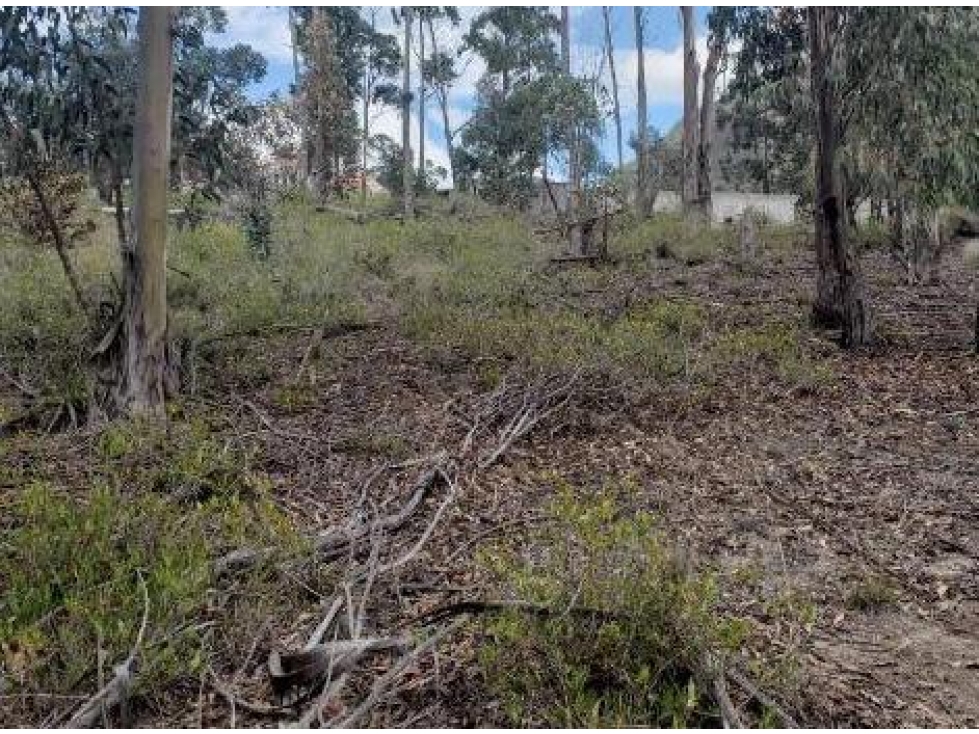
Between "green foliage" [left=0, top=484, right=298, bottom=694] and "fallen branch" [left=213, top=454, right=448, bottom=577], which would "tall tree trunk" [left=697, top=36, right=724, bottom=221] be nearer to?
"fallen branch" [left=213, top=454, right=448, bottom=577]

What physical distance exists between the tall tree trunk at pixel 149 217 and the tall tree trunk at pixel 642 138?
14615 millimetres

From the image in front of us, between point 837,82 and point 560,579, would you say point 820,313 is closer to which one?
point 837,82

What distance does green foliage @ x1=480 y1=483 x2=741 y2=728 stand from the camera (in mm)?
2637

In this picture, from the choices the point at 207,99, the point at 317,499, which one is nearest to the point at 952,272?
the point at 207,99

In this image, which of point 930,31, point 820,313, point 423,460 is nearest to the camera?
point 423,460

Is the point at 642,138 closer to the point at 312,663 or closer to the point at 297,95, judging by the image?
the point at 297,95

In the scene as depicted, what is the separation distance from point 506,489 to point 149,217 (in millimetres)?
3186

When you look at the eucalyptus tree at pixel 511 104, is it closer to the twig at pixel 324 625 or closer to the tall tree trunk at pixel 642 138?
the tall tree trunk at pixel 642 138

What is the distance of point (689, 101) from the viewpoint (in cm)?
1934

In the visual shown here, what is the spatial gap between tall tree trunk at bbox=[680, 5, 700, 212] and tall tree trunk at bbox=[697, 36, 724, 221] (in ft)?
0.86

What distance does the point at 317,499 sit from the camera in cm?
460

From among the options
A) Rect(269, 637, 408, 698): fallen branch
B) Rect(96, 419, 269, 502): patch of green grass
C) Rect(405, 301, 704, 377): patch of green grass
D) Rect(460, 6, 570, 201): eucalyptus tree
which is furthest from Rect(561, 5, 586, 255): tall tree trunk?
Rect(269, 637, 408, 698): fallen branch

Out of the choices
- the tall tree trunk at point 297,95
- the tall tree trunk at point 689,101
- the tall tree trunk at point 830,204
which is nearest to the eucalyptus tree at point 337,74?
the tall tree trunk at point 297,95

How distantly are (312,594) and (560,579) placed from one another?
1.04m
